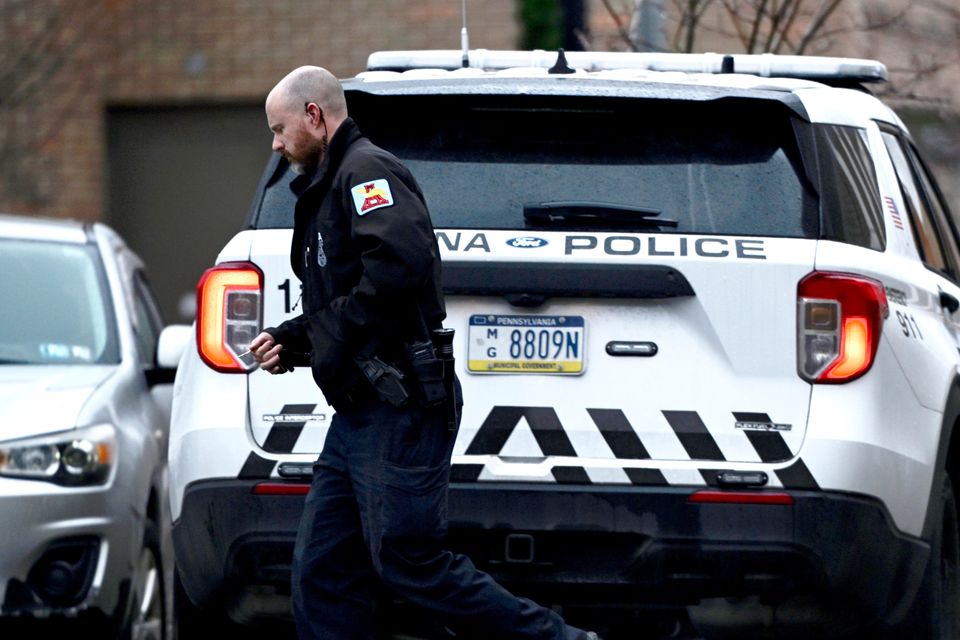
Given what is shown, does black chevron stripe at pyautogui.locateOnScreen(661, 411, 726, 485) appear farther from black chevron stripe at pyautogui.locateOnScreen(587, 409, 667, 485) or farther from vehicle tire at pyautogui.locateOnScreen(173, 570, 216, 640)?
vehicle tire at pyautogui.locateOnScreen(173, 570, 216, 640)

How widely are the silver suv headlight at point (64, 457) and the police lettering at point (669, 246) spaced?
206 cm

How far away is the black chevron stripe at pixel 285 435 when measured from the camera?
16.3 feet

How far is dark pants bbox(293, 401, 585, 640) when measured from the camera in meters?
4.61

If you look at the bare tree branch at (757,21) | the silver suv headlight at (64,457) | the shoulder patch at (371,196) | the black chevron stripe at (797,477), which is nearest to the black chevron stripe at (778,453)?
the black chevron stripe at (797,477)

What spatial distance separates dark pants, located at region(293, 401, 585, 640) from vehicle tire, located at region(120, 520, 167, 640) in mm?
1781

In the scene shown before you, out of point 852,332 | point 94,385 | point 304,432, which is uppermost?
point 852,332

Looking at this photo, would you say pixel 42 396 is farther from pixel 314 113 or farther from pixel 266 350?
pixel 314 113

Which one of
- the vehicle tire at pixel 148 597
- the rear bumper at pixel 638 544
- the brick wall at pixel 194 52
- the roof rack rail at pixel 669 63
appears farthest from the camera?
the brick wall at pixel 194 52

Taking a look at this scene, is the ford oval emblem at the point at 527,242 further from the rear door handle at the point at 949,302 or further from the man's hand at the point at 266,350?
the rear door handle at the point at 949,302

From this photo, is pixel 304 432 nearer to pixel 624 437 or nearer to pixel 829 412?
pixel 624 437

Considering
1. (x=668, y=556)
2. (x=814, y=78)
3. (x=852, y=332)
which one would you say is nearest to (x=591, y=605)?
(x=668, y=556)

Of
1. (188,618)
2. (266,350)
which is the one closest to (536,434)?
(266,350)

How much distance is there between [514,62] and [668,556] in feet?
7.20

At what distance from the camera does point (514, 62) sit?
6426 millimetres
